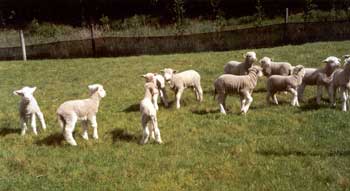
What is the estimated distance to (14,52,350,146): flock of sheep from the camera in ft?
34.4

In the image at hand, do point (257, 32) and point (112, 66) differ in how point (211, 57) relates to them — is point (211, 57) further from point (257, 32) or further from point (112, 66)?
point (257, 32)

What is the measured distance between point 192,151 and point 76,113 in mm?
2667

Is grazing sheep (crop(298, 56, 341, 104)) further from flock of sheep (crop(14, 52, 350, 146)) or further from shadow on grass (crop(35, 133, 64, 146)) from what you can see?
shadow on grass (crop(35, 133, 64, 146))

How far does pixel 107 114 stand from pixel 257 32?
57.4ft

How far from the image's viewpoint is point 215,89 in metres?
12.8

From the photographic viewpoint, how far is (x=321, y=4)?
38.5 metres

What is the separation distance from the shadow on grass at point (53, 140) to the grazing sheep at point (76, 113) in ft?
1.65

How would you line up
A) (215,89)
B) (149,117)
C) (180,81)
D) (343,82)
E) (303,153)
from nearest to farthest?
(303,153) → (149,117) → (343,82) → (215,89) → (180,81)

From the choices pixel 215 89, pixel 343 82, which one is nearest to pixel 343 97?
pixel 343 82

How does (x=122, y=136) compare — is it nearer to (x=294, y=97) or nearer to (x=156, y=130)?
(x=156, y=130)

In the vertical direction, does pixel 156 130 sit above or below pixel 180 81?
below

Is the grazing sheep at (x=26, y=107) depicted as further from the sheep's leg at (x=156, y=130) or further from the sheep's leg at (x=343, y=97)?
the sheep's leg at (x=343, y=97)

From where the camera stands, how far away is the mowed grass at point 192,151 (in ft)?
28.2

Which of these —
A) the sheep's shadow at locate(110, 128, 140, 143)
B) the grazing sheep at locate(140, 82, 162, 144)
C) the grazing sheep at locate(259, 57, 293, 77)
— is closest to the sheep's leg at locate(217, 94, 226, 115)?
the grazing sheep at locate(140, 82, 162, 144)
